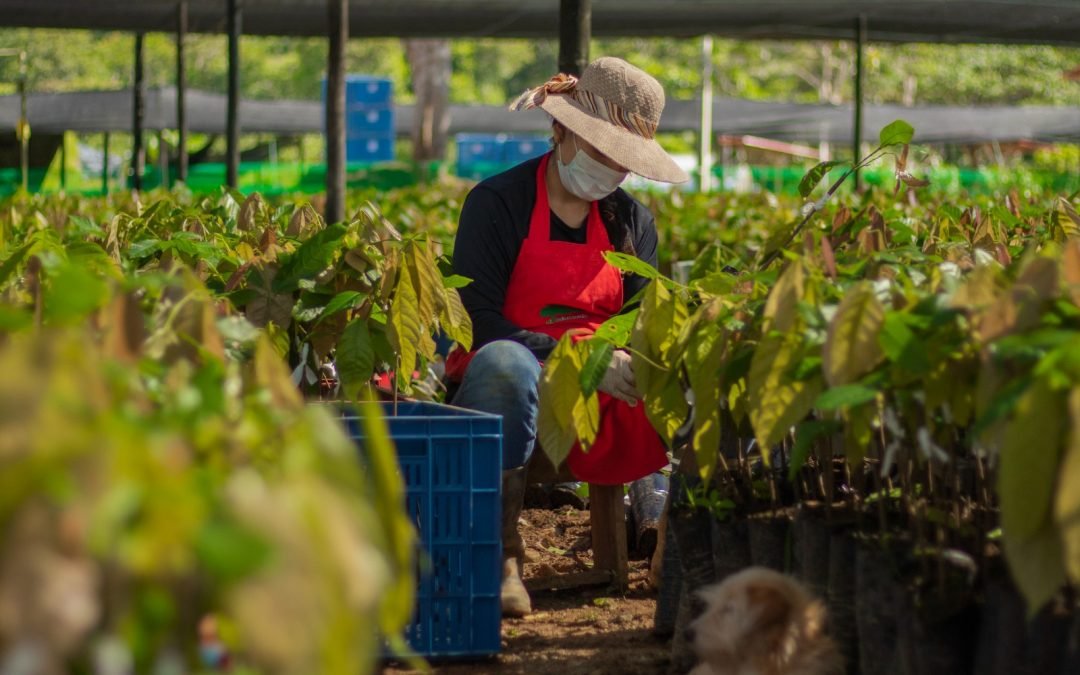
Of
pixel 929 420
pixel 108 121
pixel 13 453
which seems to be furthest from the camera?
pixel 108 121

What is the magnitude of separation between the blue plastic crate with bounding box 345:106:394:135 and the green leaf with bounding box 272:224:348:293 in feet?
65.0

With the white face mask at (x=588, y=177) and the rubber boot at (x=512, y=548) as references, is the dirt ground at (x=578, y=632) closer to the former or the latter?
the rubber boot at (x=512, y=548)

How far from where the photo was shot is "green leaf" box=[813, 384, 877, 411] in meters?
2.21

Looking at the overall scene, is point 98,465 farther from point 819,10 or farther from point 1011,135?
point 1011,135

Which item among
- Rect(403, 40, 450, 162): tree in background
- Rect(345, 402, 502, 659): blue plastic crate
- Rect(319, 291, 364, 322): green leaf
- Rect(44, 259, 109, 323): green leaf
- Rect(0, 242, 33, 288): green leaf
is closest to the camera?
Rect(44, 259, 109, 323): green leaf

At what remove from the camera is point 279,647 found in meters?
1.28

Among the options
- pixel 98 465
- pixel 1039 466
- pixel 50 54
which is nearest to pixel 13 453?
pixel 98 465

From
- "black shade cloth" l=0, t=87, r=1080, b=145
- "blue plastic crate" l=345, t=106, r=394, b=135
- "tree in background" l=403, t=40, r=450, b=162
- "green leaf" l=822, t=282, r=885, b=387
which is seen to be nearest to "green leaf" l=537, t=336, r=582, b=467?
"green leaf" l=822, t=282, r=885, b=387

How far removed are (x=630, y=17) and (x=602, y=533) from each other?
10.2 meters

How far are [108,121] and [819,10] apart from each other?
16885 mm

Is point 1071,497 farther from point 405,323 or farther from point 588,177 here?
point 588,177

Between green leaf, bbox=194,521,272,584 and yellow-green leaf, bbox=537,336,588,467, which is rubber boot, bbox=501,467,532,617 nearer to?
yellow-green leaf, bbox=537,336,588,467

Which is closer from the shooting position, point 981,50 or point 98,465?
point 98,465

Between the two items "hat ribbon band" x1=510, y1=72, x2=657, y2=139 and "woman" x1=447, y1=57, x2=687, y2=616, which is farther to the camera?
"hat ribbon band" x1=510, y1=72, x2=657, y2=139
